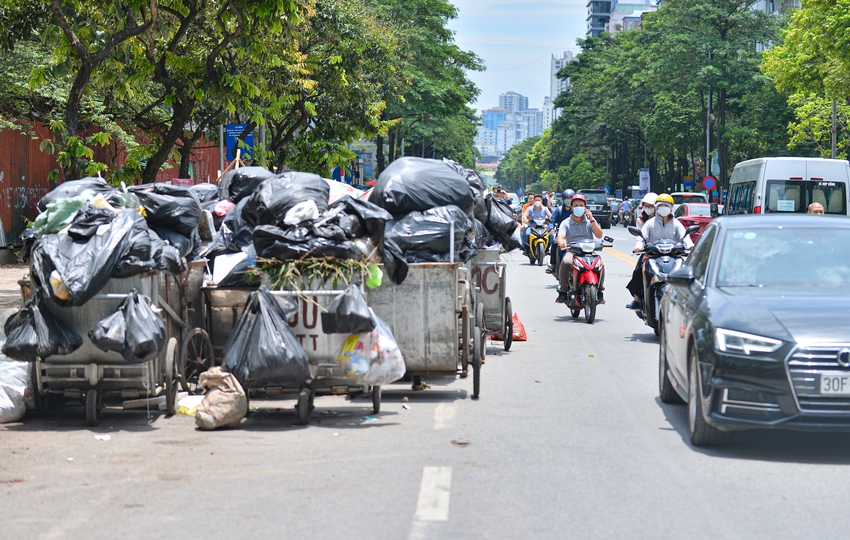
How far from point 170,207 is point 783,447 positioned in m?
Answer: 5.03

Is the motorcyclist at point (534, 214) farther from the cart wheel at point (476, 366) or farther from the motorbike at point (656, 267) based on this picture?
the cart wheel at point (476, 366)

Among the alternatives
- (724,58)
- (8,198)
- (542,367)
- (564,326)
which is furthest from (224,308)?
(724,58)

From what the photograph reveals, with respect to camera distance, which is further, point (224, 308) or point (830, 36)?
point (830, 36)

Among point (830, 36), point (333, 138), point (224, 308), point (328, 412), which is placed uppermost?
point (830, 36)

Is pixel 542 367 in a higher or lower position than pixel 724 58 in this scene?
lower

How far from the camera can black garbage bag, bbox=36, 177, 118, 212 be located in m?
8.14

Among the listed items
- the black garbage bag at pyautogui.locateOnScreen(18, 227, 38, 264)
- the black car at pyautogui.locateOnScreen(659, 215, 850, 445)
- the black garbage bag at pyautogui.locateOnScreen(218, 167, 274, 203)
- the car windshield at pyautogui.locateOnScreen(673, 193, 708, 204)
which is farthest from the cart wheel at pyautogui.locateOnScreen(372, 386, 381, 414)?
the car windshield at pyautogui.locateOnScreen(673, 193, 708, 204)

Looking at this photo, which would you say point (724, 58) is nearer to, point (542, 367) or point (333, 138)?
point (333, 138)

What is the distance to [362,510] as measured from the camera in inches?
210

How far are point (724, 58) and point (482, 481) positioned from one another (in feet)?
166

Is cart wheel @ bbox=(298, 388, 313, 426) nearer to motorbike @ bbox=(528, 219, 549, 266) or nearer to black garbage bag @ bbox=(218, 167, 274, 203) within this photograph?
black garbage bag @ bbox=(218, 167, 274, 203)

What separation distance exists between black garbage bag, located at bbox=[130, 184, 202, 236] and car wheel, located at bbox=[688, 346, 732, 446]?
166 inches

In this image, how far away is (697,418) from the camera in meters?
6.71

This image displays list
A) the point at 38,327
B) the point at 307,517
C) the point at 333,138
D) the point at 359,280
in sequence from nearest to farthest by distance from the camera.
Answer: the point at 307,517 → the point at 38,327 → the point at 359,280 → the point at 333,138
